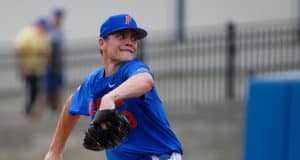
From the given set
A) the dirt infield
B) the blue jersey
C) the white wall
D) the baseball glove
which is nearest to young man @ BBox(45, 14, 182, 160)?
the blue jersey

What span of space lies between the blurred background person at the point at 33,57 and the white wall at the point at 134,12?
2.78 m

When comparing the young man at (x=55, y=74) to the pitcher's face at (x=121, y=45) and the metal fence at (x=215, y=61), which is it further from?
the pitcher's face at (x=121, y=45)

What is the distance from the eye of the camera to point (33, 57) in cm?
1384

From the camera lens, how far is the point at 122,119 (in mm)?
5336

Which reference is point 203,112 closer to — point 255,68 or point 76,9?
point 255,68

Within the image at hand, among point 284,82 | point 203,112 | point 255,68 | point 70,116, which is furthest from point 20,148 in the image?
point 70,116

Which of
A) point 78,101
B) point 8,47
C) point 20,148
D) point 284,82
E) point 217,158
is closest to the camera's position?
point 78,101

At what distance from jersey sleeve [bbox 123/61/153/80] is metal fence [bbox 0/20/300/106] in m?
7.80

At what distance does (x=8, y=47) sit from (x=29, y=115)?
3.11 m

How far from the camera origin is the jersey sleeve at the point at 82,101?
598 centimetres

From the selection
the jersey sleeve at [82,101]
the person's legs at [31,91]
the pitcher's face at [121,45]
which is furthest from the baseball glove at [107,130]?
the person's legs at [31,91]

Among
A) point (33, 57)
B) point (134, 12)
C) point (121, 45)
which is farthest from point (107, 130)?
point (134, 12)

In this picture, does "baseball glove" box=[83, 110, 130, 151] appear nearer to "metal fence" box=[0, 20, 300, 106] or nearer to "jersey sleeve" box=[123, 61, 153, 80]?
"jersey sleeve" box=[123, 61, 153, 80]

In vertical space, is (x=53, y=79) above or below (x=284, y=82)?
below
